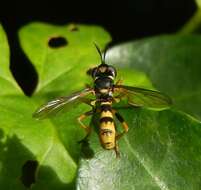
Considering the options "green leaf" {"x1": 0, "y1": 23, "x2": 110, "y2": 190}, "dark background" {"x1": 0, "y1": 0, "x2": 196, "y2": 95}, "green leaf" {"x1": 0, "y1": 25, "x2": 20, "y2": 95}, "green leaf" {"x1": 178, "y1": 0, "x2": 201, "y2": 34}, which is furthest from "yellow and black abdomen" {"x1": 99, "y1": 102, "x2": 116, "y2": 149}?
"dark background" {"x1": 0, "y1": 0, "x2": 196, "y2": 95}

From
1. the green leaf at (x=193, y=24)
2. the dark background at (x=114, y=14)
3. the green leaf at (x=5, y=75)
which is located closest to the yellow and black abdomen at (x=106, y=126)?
the green leaf at (x=5, y=75)

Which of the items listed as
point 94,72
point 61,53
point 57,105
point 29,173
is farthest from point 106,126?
point 61,53

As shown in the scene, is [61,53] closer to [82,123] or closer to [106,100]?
[106,100]

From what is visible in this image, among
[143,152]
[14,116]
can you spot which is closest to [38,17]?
[14,116]

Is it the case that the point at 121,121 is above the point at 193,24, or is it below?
above

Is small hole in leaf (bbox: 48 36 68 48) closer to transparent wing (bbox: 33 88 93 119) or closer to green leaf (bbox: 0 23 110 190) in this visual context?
green leaf (bbox: 0 23 110 190)
